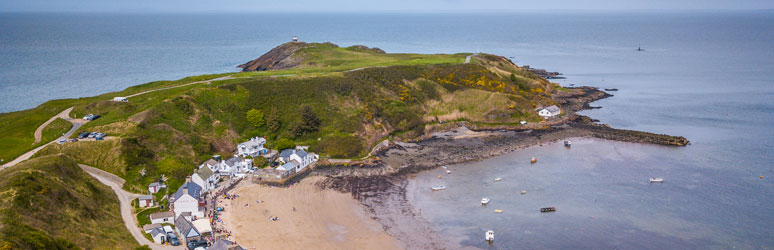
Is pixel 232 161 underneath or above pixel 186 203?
above

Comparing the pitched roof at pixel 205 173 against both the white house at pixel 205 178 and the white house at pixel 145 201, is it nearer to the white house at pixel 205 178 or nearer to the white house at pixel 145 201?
the white house at pixel 205 178

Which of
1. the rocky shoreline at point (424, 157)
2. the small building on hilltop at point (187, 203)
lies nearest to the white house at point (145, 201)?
the small building on hilltop at point (187, 203)

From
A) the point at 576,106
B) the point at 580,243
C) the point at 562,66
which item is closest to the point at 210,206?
the point at 580,243

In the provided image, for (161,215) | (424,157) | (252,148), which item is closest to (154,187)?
(161,215)

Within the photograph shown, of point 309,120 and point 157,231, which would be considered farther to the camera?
point 309,120

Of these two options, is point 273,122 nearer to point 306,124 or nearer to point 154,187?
point 306,124

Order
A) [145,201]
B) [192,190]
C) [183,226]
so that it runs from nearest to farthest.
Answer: [183,226]
[145,201]
[192,190]

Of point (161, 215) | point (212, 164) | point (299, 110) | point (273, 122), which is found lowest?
point (161, 215)
